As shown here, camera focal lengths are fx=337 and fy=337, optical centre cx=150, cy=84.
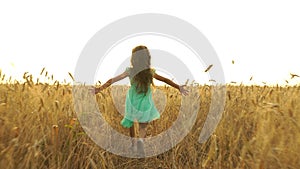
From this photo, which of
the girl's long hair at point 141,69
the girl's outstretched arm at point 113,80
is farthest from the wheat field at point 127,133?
the girl's long hair at point 141,69

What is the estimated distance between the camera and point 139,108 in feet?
13.7

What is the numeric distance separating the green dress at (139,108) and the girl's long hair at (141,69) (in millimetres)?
61

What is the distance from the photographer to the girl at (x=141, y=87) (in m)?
4.13

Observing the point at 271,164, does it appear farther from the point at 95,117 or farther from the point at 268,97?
the point at 95,117

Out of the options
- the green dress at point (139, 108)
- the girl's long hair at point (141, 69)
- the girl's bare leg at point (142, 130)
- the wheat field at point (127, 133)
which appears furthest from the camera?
the girl's long hair at point (141, 69)

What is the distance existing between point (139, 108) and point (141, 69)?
0.50m

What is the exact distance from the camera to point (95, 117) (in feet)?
11.4

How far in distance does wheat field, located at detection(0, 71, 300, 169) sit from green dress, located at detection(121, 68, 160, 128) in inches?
5.9

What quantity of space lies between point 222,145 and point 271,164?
952 millimetres

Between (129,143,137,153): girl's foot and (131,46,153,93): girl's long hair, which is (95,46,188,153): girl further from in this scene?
(129,143,137,153): girl's foot

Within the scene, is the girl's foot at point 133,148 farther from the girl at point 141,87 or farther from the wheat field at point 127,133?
the girl at point 141,87

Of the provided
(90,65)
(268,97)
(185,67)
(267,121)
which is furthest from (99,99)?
(267,121)

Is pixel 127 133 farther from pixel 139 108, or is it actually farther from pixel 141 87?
Result: pixel 141 87

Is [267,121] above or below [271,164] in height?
above
